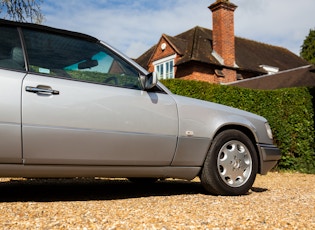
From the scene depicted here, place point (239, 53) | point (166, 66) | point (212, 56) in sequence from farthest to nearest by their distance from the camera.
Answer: point (239, 53) < point (166, 66) < point (212, 56)

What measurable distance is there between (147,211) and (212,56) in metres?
22.2

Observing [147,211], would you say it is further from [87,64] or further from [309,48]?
[309,48]

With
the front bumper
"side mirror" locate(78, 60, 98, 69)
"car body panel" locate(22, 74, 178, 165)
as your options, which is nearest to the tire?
the front bumper

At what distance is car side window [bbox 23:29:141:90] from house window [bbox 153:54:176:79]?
21.9m

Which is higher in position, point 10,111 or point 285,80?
point 285,80

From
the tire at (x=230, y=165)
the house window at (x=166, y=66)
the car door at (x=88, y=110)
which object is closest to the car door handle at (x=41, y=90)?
the car door at (x=88, y=110)

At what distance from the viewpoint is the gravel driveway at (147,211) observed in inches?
110

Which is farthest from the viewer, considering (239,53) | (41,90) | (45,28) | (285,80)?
(239,53)

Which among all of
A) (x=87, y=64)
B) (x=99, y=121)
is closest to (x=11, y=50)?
(x=87, y=64)

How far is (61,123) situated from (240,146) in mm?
2190

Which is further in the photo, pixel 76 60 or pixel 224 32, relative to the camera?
pixel 224 32

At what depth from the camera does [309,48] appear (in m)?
51.0

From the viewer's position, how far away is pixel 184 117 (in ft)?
13.7

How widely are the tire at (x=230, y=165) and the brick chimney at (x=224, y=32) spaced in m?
20.0
